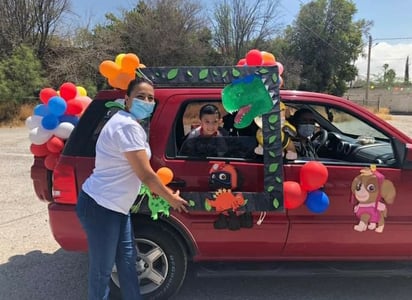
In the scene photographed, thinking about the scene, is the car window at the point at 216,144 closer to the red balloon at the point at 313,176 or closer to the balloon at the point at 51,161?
the red balloon at the point at 313,176

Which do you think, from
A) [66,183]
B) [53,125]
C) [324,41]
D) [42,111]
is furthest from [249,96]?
[324,41]

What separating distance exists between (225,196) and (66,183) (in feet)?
3.99

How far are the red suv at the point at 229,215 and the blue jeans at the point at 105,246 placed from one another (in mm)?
446

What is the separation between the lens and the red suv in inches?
130

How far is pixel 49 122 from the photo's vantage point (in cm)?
394

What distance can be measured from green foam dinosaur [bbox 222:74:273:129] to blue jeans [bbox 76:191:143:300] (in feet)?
3.80

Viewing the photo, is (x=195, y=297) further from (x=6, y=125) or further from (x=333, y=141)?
(x=6, y=125)

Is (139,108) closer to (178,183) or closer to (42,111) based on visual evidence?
(178,183)

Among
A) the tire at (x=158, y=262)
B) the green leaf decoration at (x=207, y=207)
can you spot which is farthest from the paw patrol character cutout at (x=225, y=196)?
the tire at (x=158, y=262)

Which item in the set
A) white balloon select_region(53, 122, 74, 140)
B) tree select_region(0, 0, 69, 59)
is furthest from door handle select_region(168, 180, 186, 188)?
tree select_region(0, 0, 69, 59)

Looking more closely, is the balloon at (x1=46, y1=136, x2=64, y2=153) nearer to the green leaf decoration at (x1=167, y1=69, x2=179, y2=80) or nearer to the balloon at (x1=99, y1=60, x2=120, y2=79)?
the balloon at (x1=99, y1=60, x2=120, y2=79)

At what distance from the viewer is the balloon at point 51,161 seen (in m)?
3.78

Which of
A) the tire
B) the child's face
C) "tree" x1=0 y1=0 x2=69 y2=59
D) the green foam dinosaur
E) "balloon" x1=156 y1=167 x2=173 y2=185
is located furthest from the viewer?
"tree" x1=0 y1=0 x2=69 y2=59

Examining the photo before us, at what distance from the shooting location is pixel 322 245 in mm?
3422
